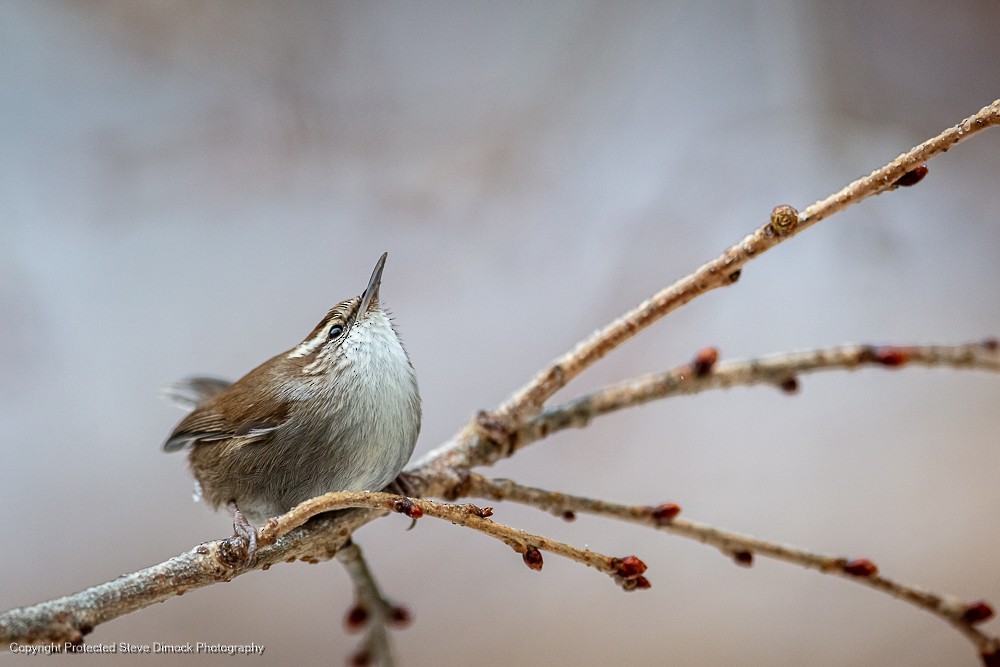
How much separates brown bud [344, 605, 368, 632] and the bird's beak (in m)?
0.70

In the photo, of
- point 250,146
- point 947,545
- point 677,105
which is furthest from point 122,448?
point 947,545

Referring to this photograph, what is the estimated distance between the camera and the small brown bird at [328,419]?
104cm

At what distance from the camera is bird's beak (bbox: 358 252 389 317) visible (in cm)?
102

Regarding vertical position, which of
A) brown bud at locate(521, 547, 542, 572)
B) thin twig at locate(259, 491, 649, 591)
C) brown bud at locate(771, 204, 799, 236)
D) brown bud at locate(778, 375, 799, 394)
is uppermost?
brown bud at locate(778, 375, 799, 394)

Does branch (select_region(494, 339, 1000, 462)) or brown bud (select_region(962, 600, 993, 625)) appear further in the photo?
branch (select_region(494, 339, 1000, 462))

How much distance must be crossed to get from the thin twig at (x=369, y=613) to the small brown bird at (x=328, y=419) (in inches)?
10.6

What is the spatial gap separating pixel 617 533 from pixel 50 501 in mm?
1588

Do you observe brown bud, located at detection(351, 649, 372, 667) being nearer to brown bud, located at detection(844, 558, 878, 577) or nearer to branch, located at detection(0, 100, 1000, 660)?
branch, located at detection(0, 100, 1000, 660)

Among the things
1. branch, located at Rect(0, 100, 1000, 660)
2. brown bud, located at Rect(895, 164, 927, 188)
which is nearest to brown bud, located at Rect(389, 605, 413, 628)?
branch, located at Rect(0, 100, 1000, 660)

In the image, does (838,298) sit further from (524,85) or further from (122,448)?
(122,448)

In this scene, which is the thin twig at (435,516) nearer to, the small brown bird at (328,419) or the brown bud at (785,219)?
the small brown bird at (328,419)

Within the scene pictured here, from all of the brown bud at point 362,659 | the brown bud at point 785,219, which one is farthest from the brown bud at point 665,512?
the brown bud at point 362,659

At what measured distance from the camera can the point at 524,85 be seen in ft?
8.00

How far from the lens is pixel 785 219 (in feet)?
3.59
